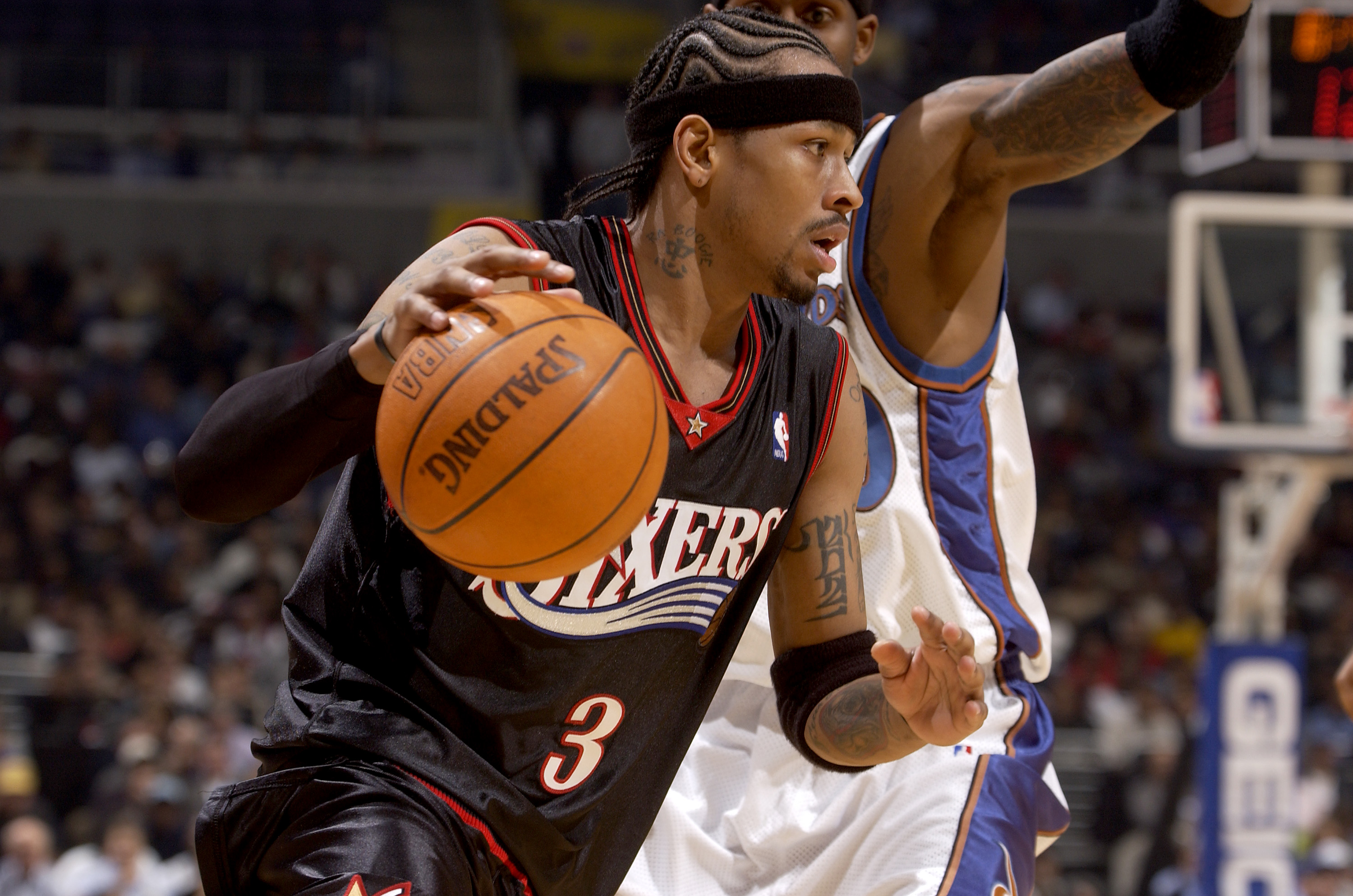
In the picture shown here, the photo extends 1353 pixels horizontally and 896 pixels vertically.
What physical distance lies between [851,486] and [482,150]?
42.8 ft

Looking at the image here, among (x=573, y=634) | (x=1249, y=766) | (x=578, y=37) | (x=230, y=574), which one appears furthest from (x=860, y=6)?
(x=578, y=37)

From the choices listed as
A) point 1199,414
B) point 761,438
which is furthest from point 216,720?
point 761,438

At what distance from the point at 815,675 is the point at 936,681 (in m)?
0.40

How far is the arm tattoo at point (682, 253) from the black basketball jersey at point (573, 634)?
2.3 inches

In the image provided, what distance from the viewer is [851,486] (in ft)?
9.08

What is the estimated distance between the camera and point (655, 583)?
2471mm

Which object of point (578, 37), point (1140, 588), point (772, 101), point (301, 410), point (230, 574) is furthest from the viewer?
point (578, 37)

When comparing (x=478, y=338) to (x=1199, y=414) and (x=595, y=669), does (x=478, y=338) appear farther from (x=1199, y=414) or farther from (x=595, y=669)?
(x=1199, y=414)

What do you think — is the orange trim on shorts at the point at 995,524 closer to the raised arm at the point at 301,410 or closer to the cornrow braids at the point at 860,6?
the cornrow braids at the point at 860,6

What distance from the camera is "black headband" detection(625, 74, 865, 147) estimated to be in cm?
247

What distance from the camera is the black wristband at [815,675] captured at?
267cm

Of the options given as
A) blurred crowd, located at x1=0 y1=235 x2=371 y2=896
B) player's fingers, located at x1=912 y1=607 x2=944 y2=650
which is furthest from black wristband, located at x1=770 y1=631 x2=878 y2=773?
blurred crowd, located at x1=0 y1=235 x2=371 y2=896

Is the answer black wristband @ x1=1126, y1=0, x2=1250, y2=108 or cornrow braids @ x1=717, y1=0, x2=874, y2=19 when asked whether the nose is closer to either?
black wristband @ x1=1126, y1=0, x2=1250, y2=108

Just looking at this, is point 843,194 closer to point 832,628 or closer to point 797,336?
point 797,336
